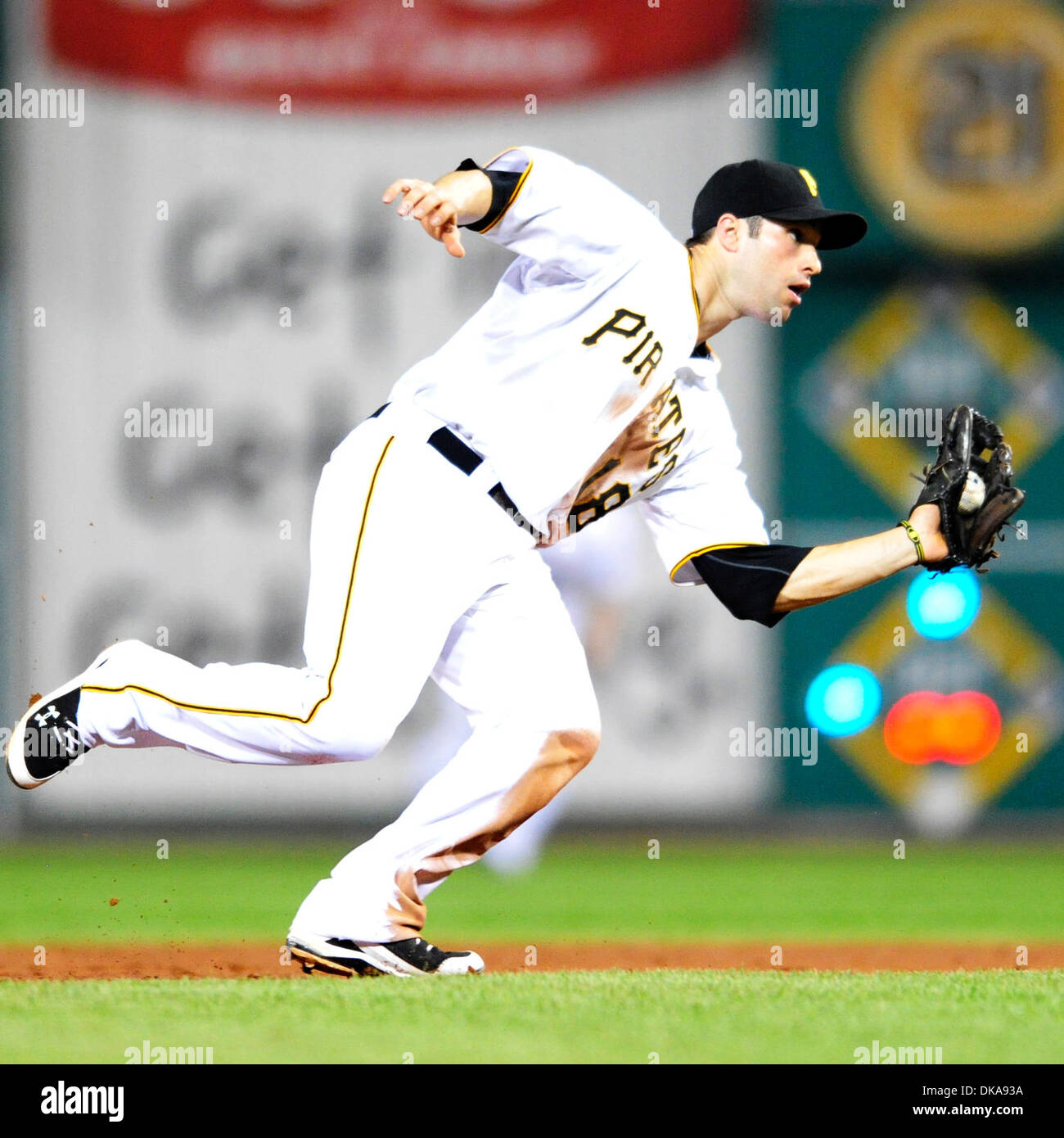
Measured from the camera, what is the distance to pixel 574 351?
4.52 m

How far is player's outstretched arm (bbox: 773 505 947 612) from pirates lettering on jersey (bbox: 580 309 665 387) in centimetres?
67

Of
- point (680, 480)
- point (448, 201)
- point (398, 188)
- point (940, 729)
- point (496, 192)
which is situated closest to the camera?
point (398, 188)

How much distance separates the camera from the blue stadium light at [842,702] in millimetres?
7086

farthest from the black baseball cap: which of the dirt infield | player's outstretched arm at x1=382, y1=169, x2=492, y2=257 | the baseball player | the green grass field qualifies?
the dirt infield

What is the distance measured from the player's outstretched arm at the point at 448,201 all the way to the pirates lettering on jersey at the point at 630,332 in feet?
1.43

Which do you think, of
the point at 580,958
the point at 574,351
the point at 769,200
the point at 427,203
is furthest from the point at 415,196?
the point at 580,958

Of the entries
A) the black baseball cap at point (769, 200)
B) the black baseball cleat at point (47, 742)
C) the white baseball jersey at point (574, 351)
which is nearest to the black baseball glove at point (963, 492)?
the black baseball cap at point (769, 200)

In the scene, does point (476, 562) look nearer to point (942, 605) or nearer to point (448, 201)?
point (448, 201)

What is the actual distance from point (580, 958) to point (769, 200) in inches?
113

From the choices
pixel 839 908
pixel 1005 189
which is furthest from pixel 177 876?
pixel 1005 189

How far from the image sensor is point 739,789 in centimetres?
1077

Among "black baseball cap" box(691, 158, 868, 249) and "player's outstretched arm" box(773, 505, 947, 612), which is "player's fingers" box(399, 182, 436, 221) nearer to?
"black baseball cap" box(691, 158, 868, 249)

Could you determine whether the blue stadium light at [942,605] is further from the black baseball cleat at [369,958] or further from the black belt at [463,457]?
the black baseball cleat at [369,958]
